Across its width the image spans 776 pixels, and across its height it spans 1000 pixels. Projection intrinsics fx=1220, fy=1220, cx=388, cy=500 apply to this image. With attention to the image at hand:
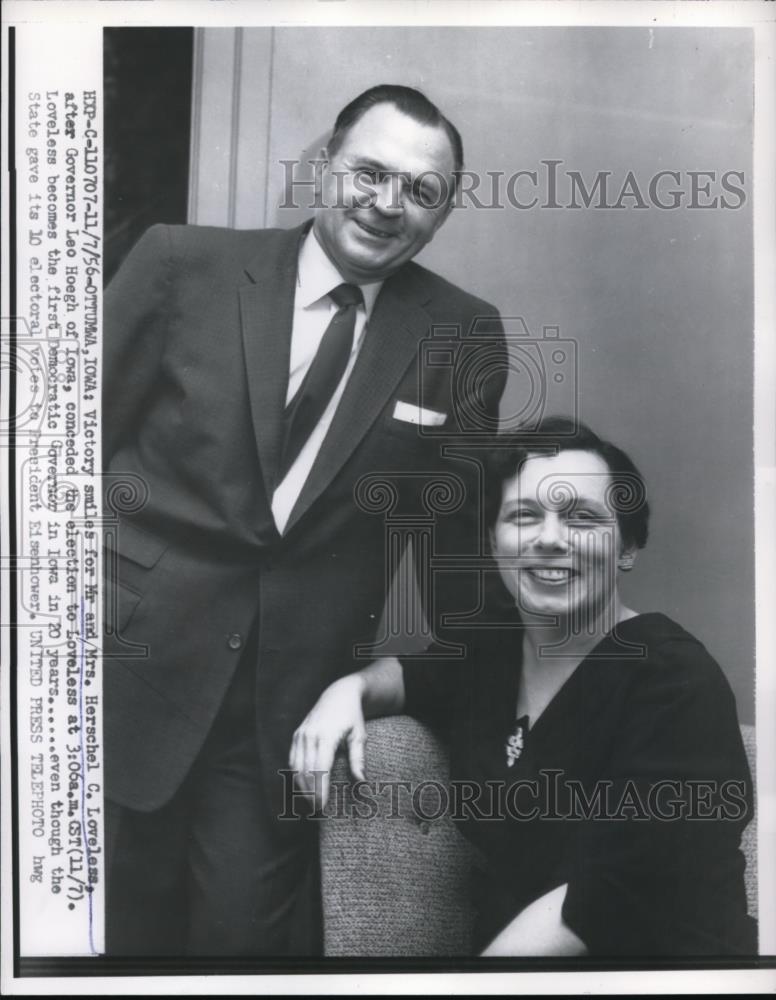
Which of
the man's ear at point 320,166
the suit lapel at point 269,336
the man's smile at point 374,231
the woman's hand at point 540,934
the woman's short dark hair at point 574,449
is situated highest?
the man's ear at point 320,166

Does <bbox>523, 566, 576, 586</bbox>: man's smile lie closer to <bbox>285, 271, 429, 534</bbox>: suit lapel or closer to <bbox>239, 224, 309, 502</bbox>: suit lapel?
<bbox>285, 271, 429, 534</bbox>: suit lapel

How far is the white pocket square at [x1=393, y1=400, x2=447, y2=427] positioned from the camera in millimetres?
2916

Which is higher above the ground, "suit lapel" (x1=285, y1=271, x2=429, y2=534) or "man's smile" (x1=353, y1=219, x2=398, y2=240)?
"man's smile" (x1=353, y1=219, x2=398, y2=240)

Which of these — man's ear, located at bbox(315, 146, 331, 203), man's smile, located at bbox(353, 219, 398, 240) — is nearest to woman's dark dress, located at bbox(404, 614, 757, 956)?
man's smile, located at bbox(353, 219, 398, 240)

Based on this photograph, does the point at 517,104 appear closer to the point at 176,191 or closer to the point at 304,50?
the point at 304,50

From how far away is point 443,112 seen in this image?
2.91 metres

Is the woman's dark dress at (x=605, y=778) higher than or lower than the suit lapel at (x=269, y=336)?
lower

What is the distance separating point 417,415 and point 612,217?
0.67 meters

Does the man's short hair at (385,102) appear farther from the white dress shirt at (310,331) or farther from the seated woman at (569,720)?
the seated woman at (569,720)

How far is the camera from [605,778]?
2.95m

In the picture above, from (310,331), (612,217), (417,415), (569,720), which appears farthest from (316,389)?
(569,720)

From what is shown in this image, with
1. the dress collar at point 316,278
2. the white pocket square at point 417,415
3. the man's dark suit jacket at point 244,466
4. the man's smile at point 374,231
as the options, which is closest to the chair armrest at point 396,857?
the man's dark suit jacket at point 244,466

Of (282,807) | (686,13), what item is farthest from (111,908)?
(686,13)

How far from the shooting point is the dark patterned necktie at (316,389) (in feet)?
9.55
